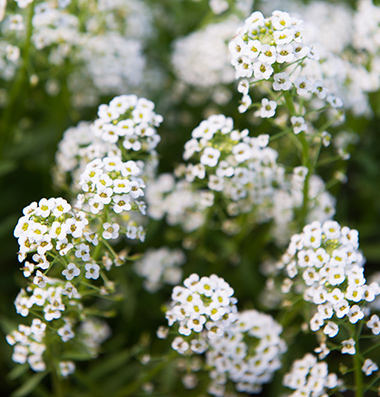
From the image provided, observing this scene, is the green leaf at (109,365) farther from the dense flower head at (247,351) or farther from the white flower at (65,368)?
the dense flower head at (247,351)

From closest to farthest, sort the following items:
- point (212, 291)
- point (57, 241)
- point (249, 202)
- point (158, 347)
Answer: point (57, 241), point (212, 291), point (249, 202), point (158, 347)

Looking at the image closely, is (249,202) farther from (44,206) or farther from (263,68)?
(44,206)

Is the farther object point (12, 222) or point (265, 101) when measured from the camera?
point (12, 222)

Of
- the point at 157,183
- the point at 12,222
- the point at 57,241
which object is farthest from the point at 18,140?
the point at 57,241

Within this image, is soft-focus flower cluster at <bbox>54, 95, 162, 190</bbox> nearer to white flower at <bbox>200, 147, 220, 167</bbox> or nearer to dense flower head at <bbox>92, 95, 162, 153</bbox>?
dense flower head at <bbox>92, 95, 162, 153</bbox>

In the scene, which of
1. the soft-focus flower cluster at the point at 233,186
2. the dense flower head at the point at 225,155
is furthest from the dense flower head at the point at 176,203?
the dense flower head at the point at 225,155

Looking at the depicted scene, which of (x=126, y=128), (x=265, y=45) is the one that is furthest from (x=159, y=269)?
(x=265, y=45)

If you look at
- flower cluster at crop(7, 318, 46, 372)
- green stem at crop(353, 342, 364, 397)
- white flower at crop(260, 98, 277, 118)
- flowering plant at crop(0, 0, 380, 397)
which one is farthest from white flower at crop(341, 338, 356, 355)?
flower cluster at crop(7, 318, 46, 372)

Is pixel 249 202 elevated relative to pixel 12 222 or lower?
lower
